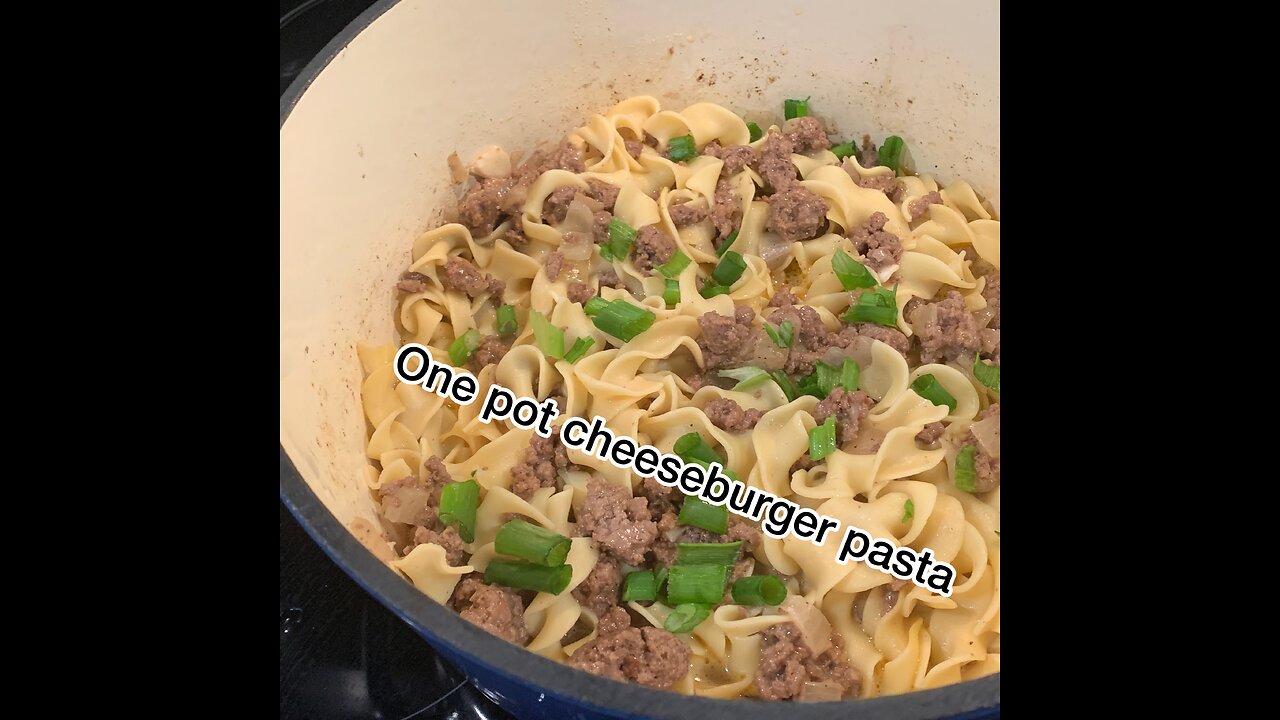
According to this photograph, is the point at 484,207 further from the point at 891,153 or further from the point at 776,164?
the point at 891,153

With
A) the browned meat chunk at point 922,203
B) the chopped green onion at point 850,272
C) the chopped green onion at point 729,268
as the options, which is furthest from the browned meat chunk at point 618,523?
the browned meat chunk at point 922,203

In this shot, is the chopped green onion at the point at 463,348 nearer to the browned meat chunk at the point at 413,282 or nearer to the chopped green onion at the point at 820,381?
the browned meat chunk at the point at 413,282

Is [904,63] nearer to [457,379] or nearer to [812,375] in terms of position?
[812,375]

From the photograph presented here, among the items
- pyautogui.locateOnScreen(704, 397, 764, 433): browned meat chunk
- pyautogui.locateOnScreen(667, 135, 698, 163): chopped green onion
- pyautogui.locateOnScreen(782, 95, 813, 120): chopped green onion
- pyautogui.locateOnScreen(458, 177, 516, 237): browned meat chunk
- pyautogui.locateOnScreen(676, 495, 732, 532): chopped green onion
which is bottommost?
pyautogui.locateOnScreen(676, 495, 732, 532): chopped green onion

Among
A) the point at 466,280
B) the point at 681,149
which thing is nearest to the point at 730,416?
the point at 466,280

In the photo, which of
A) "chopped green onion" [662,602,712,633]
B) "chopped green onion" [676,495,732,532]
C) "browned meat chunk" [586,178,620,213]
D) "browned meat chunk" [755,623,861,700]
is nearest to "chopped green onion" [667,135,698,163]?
"browned meat chunk" [586,178,620,213]

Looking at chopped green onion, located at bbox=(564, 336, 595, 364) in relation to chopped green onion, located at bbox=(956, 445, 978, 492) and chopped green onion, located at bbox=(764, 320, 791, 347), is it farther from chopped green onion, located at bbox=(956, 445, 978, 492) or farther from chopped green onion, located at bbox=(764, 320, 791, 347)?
chopped green onion, located at bbox=(956, 445, 978, 492)

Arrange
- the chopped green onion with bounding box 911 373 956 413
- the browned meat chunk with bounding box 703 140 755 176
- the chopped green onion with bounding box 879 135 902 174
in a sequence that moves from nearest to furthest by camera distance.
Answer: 1. the chopped green onion with bounding box 911 373 956 413
2. the browned meat chunk with bounding box 703 140 755 176
3. the chopped green onion with bounding box 879 135 902 174
